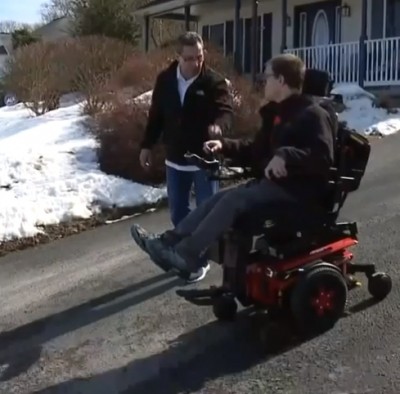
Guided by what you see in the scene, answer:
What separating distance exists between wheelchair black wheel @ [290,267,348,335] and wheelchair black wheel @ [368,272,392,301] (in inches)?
18.8

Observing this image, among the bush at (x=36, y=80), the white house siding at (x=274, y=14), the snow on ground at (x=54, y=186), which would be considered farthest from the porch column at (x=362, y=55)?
the snow on ground at (x=54, y=186)

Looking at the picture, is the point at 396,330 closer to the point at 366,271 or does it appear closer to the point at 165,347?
the point at 366,271

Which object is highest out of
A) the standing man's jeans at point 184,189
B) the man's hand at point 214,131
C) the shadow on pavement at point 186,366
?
the man's hand at point 214,131

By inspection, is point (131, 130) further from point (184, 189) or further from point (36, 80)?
point (36, 80)

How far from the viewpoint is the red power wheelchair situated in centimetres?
500

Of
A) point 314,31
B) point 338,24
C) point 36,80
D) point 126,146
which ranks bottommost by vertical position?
point 126,146

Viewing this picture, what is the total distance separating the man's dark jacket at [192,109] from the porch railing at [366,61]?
12.8 m

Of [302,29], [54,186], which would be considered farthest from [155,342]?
[302,29]

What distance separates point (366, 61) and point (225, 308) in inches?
570

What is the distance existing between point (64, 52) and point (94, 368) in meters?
16.7

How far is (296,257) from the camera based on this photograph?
5098 mm

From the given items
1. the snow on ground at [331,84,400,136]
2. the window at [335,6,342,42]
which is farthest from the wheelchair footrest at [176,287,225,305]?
the window at [335,6,342,42]

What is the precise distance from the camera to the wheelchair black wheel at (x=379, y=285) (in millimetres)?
5594

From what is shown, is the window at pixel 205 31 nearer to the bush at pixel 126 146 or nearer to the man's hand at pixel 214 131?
the bush at pixel 126 146
